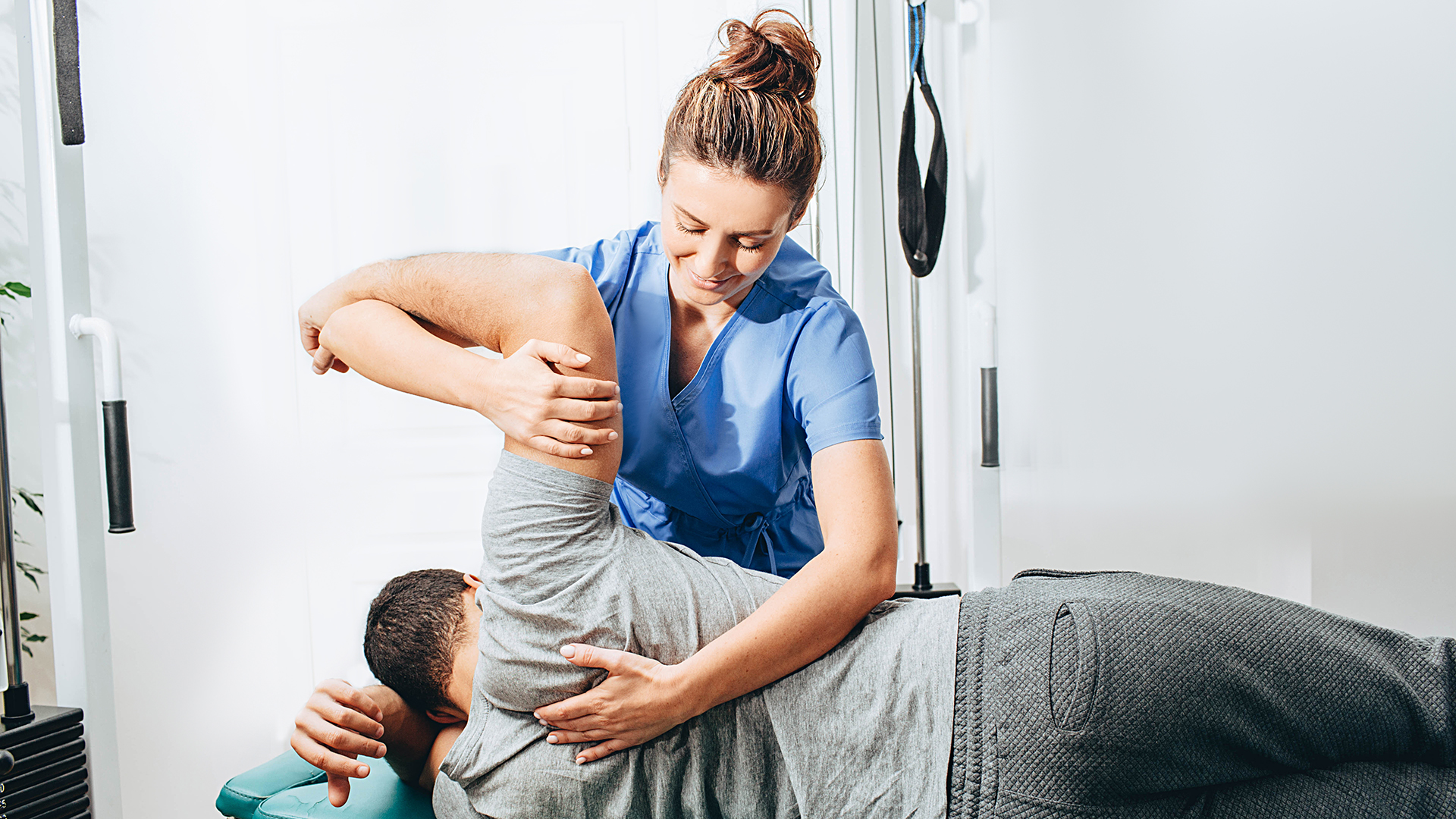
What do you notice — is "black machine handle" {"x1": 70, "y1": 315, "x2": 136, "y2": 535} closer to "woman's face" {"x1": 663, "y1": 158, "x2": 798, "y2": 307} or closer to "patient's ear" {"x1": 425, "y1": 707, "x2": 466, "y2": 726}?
"patient's ear" {"x1": 425, "y1": 707, "x2": 466, "y2": 726}

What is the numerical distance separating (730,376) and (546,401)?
368 millimetres

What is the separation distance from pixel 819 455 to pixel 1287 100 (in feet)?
4.45

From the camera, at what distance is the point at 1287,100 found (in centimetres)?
182

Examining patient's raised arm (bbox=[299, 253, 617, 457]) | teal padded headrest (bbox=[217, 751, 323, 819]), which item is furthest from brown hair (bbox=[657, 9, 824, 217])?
teal padded headrest (bbox=[217, 751, 323, 819])

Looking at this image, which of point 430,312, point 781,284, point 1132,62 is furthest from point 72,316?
point 1132,62

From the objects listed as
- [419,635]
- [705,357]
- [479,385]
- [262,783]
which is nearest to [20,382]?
[262,783]

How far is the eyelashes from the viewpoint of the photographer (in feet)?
3.82

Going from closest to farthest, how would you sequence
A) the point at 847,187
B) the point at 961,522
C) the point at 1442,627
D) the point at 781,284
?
the point at 781,284
the point at 1442,627
the point at 847,187
the point at 961,522

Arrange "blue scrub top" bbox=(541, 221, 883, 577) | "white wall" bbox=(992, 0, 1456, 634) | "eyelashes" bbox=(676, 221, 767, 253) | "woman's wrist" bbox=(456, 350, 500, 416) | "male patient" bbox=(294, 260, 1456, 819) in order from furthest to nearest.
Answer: "white wall" bbox=(992, 0, 1456, 634)
"blue scrub top" bbox=(541, 221, 883, 577)
"eyelashes" bbox=(676, 221, 767, 253)
"woman's wrist" bbox=(456, 350, 500, 416)
"male patient" bbox=(294, 260, 1456, 819)

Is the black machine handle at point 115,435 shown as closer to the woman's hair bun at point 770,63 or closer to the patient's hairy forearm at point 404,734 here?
the patient's hairy forearm at point 404,734

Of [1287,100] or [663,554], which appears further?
[1287,100]

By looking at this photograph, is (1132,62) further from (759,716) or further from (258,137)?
(258,137)

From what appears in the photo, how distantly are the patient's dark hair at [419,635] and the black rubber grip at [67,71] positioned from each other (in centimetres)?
81

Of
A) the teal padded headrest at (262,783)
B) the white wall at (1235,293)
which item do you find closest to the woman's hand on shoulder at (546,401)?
the teal padded headrest at (262,783)
